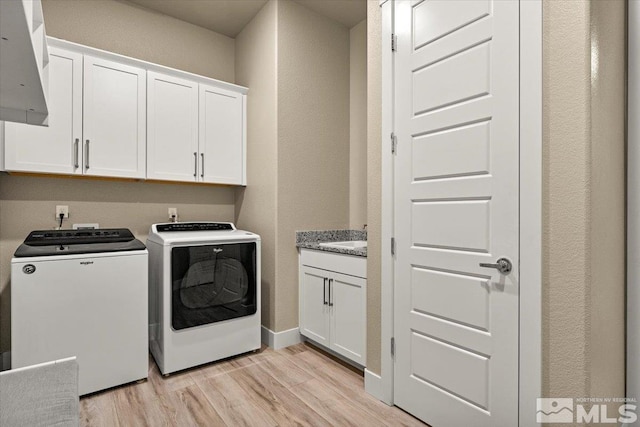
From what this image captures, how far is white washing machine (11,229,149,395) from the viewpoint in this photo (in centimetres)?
198

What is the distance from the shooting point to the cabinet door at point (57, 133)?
2301 millimetres

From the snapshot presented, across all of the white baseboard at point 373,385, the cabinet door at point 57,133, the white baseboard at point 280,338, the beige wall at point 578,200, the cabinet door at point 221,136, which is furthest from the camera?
the cabinet door at point 221,136

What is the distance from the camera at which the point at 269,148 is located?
2.97 meters

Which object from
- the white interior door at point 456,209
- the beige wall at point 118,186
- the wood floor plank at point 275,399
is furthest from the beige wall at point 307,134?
the white interior door at point 456,209

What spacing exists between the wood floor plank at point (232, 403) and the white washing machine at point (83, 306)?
1.53 ft

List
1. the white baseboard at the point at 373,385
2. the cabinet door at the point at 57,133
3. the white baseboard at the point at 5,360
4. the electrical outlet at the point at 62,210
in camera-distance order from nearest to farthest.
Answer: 1. the white baseboard at the point at 373,385
2. the cabinet door at the point at 57,133
3. the white baseboard at the point at 5,360
4. the electrical outlet at the point at 62,210

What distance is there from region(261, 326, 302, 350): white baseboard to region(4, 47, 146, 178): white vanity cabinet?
64.1 inches

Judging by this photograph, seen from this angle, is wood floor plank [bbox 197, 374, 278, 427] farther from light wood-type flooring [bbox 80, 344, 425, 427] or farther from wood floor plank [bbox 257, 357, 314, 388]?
wood floor plank [bbox 257, 357, 314, 388]

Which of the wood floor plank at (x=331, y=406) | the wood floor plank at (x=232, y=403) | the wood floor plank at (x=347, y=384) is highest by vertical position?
the wood floor plank at (x=347, y=384)

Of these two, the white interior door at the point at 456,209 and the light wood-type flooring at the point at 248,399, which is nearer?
the white interior door at the point at 456,209

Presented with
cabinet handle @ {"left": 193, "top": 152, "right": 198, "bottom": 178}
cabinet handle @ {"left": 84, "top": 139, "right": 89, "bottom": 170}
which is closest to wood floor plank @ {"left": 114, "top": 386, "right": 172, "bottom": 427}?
cabinet handle @ {"left": 84, "top": 139, "right": 89, "bottom": 170}

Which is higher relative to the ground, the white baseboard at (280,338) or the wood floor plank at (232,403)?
the white baseboard at (280,338)

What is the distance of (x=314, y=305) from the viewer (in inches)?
112

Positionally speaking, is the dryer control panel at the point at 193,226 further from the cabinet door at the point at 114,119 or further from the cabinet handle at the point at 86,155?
the cabinet handle at the point at 86,155
